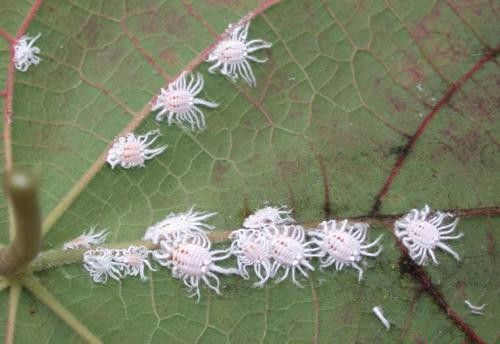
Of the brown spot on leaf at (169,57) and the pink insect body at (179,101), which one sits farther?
the brown spot on leaf at (169,57)

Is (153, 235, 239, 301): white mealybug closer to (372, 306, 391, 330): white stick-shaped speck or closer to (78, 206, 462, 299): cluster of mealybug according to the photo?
(78, 206, 462, 299): cluster of mealybug

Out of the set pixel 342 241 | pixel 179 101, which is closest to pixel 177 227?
pixel 179 101

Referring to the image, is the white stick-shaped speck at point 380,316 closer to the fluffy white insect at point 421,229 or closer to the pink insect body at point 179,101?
the fluffy white insect at point 421,229

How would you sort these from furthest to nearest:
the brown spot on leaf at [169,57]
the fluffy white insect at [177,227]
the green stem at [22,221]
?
the brown spot on leaf at [169,57]
the fluffy white insect at [177,227]
the green stem at [22,221]

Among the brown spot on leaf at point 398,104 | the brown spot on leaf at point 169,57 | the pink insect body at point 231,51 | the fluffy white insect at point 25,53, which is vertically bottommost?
the brown spot on leaf at point 398,104

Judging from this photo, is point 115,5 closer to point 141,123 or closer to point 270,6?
point 141,123

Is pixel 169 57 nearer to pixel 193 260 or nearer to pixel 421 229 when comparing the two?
pixel 193 260

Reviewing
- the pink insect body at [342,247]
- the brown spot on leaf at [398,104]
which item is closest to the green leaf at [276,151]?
the brown spot on leaf at [398,104]
